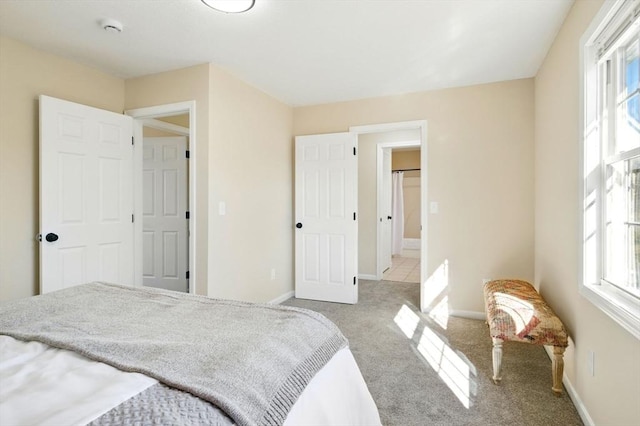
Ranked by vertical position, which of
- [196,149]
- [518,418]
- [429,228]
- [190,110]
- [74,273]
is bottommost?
[518,418]

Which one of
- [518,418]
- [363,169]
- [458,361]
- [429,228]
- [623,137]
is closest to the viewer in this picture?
[623,137]

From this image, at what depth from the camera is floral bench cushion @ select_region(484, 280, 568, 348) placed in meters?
1.96

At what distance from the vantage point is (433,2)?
6.68 ft

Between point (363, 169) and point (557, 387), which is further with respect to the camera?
point (363, 169)

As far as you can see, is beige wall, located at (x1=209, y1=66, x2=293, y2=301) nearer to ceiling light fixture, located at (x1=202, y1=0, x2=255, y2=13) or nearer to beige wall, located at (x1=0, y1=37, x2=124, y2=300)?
ceiling light fixture, located at (x1=202, y1=0, x2=255, y2=13)

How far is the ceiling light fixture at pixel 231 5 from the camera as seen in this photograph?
197 cm

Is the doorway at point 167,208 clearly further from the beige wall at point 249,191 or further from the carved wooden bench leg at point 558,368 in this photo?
the carved wooden bench leg at point 558,368

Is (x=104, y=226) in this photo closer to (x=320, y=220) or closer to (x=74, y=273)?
(x=74, y=273)

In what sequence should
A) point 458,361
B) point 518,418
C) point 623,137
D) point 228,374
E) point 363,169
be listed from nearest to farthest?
point 228,374, point 623,137, point 518,418, point 458,361, point 363,169

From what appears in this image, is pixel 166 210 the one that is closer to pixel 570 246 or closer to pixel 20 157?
pixel 20 157

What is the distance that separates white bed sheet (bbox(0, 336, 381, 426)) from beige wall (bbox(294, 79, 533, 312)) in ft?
8.40

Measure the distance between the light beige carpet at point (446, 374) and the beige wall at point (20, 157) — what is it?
2622 mm

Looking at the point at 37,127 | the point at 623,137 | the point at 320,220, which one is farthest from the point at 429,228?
the point at 37,127

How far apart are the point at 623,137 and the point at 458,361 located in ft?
5.69
